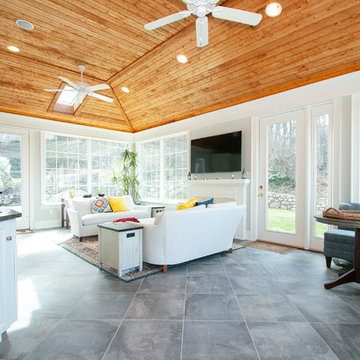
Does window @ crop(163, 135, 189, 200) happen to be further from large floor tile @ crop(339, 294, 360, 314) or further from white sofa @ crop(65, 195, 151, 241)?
large floor tile @ crop(339, 294, 360, 314)

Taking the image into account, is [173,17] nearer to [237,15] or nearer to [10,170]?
[237,15]

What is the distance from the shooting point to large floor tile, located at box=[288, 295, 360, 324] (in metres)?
1.98

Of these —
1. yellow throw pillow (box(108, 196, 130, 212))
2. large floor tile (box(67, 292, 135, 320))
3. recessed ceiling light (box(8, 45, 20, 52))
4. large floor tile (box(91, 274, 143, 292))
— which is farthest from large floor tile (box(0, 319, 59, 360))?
recessed ceiling light (box(8, 45, 20, 52))

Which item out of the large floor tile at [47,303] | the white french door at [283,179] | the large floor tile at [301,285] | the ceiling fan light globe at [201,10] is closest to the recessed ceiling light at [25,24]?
the ceiling fan light globe at [201,10]

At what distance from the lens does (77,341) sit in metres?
1.70

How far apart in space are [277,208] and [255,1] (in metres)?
3.15

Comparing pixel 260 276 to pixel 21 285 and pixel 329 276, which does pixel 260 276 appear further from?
pixel 21 285

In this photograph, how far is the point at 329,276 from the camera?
2.88 meters

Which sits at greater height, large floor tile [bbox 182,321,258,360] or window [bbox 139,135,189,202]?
window [bbox 139,135,189,202]

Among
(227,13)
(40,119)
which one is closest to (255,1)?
(227,13)

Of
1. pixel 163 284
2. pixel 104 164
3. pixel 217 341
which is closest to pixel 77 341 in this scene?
pixel 217 341

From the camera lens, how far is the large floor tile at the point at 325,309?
198cm

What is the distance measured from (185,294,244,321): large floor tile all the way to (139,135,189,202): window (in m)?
4.03

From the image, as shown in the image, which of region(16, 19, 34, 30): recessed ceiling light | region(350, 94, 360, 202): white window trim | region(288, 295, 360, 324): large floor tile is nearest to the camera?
region(288, 295, 360, 324): large floor tile
